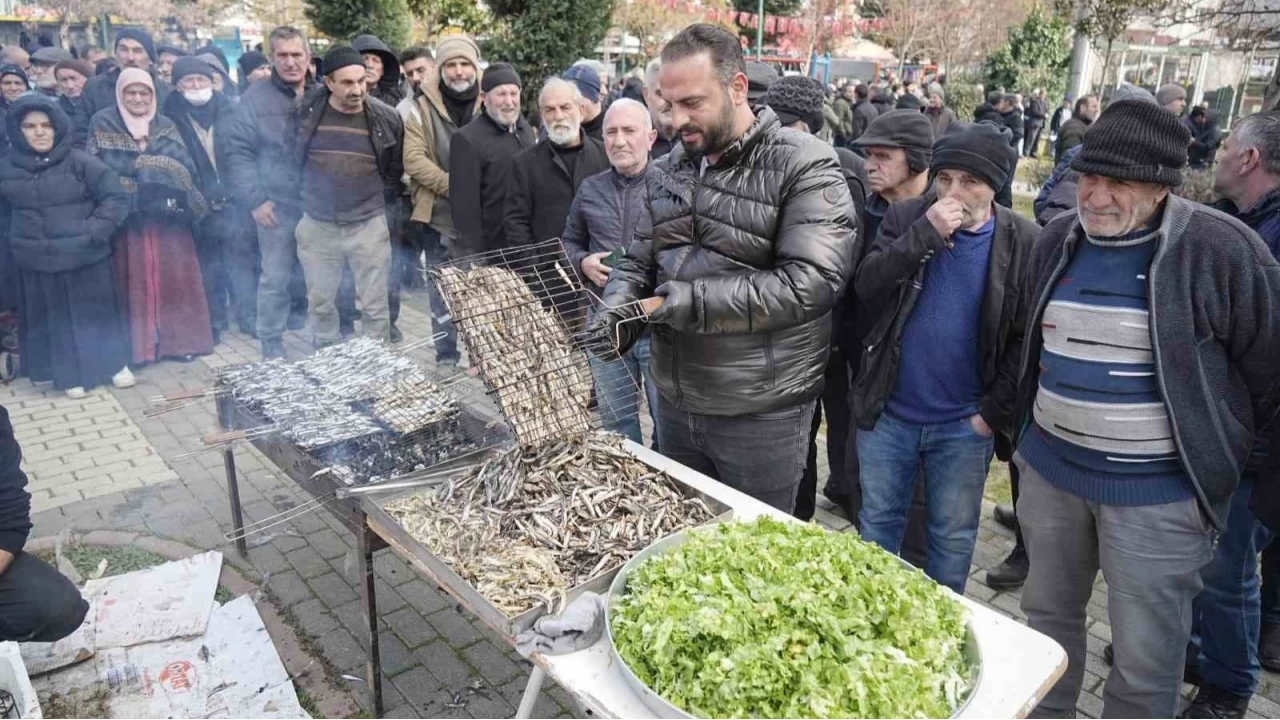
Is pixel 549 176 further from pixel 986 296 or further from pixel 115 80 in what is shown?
pixel 115 80

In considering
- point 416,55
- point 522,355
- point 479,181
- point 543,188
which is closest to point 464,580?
point 522,355

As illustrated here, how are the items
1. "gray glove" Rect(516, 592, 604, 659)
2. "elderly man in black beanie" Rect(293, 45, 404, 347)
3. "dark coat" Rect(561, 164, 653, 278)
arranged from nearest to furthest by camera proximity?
"gray glove" Rect(516, 592, 604, 659)
"dark coat" Rect(561, 164, 653, 278)
"elderly man in black beanie" Rect(293, 45, 404, 347)

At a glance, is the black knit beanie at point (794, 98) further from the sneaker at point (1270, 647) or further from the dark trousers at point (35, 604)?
the dark trousers at point (35, 604)

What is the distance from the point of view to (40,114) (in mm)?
6574

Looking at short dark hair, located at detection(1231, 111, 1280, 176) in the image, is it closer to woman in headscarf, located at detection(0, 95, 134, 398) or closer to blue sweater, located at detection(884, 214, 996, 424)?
blue sweater, located at detection(884, 214, 996, 424)

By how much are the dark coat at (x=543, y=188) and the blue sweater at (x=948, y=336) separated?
2999 millimetres

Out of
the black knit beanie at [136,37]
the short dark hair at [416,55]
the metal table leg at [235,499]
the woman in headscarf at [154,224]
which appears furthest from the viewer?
the short dark hair at [416,55]

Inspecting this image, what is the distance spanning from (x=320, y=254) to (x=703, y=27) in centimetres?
503

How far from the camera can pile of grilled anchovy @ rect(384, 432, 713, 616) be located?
2615 mm

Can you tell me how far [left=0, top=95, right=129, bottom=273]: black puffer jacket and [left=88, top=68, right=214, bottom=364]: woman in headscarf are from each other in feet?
0.78

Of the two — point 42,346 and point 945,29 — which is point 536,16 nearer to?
point 42,346

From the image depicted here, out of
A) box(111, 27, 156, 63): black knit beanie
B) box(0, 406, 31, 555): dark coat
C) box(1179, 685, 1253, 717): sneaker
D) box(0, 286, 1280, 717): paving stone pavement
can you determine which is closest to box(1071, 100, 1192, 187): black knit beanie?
box(1179, 685, 1253, 717): sneaker

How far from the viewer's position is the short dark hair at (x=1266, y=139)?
11.2ft

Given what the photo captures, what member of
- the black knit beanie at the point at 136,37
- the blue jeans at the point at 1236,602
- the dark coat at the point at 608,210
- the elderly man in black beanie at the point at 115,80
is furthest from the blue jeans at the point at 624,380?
the black knit beanie at the point at 136,37
